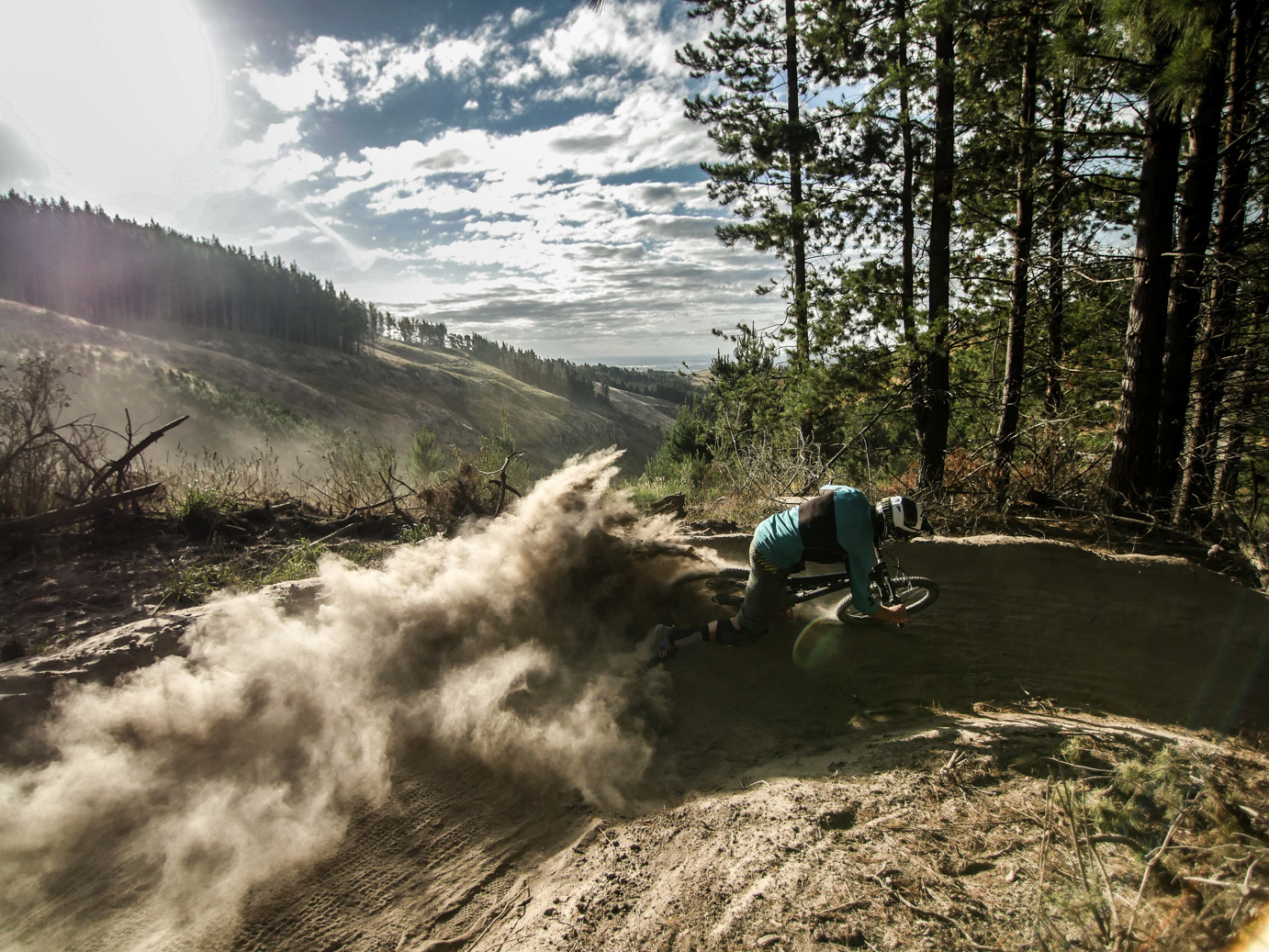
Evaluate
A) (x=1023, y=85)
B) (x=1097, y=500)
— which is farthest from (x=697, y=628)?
(x=1023, y=85)

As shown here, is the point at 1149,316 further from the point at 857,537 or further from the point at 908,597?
the point at 857,537

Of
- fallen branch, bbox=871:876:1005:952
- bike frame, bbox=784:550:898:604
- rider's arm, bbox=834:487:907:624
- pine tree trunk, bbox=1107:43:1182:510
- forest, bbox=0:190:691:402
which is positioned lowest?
fallen branch, bbox=871:876:1005:952

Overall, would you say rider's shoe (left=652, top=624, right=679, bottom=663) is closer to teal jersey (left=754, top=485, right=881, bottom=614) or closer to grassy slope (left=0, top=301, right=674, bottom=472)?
teal jersey (left=754, top=485, right=881, bottom=614)

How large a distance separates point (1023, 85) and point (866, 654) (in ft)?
31.8

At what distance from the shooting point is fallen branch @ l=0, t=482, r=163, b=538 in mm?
5719

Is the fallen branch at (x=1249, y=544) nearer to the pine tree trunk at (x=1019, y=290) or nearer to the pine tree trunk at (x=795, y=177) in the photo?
the pine tree trunk at (x=1019, y=290)

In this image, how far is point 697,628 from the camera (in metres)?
5.55

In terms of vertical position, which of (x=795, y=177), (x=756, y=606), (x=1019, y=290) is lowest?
(x=756, y=606)

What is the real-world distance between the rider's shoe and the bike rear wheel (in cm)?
72

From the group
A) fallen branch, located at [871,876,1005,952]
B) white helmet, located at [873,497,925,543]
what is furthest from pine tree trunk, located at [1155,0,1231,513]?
fallen branch, located at [871,876,1005,952]

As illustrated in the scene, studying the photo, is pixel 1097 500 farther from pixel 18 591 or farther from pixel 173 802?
pixel 18 591

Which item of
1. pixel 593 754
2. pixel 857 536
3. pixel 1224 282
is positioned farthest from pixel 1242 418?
pixel 593 754

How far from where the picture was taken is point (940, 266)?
392 inches

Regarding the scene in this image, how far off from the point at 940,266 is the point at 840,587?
7.01m
